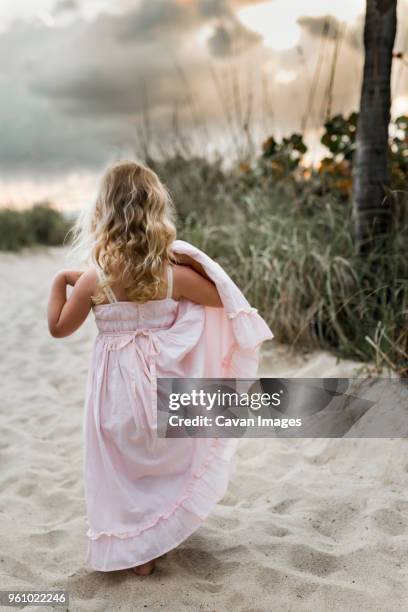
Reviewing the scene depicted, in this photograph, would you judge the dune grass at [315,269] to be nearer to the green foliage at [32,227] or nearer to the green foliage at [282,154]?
the green foliage at [282,154]

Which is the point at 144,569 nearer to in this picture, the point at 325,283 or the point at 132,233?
the point at 132,233

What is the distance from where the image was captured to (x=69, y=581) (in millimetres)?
2209

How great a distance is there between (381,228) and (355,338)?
2.36ft

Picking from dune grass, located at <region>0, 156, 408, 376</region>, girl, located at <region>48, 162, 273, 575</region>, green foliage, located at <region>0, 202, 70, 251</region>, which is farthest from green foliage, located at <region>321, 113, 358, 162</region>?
green foliage, located at <region>0, 202, 70, 251</region>

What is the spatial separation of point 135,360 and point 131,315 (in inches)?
5.8

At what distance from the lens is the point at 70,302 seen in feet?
7.05

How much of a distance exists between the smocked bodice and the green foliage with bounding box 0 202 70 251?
28.2ft

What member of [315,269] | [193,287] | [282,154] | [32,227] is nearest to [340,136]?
[282,154]

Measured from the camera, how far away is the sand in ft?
6.81

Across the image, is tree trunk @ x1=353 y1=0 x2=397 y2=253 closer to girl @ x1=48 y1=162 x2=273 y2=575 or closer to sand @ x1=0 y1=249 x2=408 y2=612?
sand @ x1=0 y1=249 x2=408 y2=612

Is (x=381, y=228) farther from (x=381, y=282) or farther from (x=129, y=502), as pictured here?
(x=129, y=502)

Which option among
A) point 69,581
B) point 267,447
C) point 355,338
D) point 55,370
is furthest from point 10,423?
point 355,338

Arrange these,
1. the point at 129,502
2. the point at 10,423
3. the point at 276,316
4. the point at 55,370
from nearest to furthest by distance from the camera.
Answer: the point at 129,502
the point at 10,423
the point at 276,316
the point at 55,370

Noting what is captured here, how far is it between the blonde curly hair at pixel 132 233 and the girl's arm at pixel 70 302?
0.13 ft
